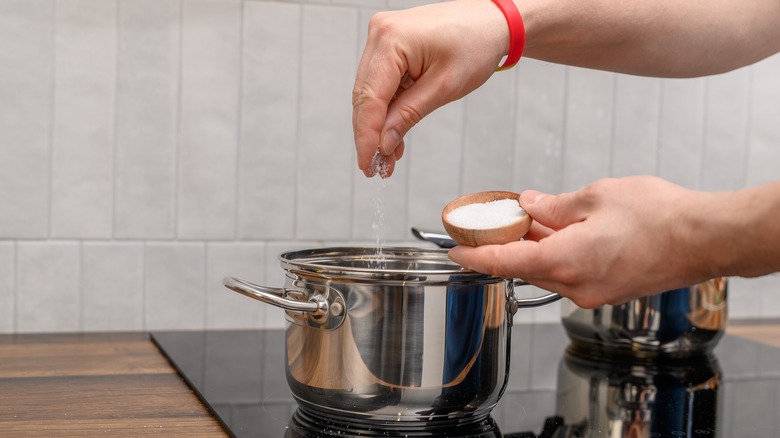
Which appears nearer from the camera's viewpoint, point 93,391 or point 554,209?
point 554,209

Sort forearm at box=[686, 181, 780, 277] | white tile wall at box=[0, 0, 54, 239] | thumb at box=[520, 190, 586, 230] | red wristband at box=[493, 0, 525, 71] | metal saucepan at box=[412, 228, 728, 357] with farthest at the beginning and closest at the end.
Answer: white tile wall at box=[0, 0, 54, 239]
metal saucepan at box=[412, 228, 728, 357]
red wristband at box=[493, 0, 525, 71]
thumb at box=[520, 190, 586, 230]
forearm at box=[686, 181, 780, 277]

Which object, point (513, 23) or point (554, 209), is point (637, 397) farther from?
point (513, 23)

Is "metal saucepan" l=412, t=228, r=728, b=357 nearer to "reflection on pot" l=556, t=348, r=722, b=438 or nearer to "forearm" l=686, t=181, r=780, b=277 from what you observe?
"reflection on pot" l=556, t=348, r=722, b=438

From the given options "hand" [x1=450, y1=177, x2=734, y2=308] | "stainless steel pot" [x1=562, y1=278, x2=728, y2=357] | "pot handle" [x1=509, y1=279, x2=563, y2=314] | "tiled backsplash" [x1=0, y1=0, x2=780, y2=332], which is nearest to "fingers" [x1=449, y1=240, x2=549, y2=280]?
"hand" [x1=450, y1=177, x2=734, y2=308]

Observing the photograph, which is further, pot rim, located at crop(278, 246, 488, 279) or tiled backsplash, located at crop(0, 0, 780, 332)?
tiled backsplash, located at crop(0, 0, 780, 332)

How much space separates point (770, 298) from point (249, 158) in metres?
1.01

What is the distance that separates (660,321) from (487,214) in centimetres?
42

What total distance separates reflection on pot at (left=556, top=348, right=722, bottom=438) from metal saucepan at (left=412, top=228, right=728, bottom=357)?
0.02 metres

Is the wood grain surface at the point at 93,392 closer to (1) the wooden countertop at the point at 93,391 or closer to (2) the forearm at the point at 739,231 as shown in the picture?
(1) the wooden countertop at the point at 93,391

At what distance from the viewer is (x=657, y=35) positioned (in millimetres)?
946

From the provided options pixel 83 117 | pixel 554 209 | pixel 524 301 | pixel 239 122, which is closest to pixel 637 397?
pixel 524 301

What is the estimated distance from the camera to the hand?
637 mm

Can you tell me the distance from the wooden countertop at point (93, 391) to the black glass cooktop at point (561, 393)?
0.03 m

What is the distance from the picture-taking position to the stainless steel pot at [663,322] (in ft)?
3.43
